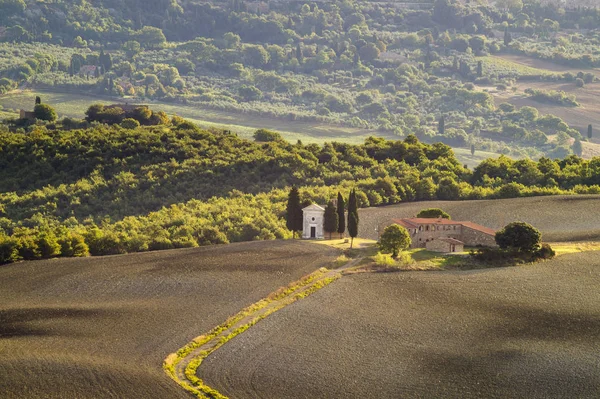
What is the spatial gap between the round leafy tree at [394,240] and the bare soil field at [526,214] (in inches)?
466

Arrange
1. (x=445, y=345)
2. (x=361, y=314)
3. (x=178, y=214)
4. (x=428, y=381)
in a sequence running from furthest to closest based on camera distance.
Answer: (x=178, y=214)
(x=361, y=314)
(x=445, y=345)
(x=428, y=381)

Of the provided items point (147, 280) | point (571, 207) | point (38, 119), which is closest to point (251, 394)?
point (147, 280)

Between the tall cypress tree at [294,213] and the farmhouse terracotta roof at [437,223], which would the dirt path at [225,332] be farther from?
the tall cypress tree at [294,213]

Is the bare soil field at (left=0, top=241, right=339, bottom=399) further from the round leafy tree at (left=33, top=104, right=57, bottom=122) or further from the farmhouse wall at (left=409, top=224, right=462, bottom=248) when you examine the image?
the round leafy tree at (left=33, top=104, right=57, bottom=122)

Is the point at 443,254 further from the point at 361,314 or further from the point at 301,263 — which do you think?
the point at 361,314

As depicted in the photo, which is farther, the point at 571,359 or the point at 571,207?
the point at 571,207

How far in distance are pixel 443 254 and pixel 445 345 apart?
84.9ft

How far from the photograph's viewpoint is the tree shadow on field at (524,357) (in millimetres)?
65938

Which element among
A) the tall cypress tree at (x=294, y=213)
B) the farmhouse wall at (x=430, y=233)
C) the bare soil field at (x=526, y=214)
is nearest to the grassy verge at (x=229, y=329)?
the farmhouse wall at (x=430, y=233)

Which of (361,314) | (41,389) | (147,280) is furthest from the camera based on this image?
(147,280)

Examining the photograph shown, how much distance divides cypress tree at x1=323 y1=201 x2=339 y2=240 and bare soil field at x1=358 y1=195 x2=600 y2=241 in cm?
469

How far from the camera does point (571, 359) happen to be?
70.4 m

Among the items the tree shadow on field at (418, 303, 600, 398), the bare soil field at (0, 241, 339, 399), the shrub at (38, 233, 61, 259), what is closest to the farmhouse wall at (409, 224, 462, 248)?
the bare soil field at (0, 241, 339, 399)

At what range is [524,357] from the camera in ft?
233
